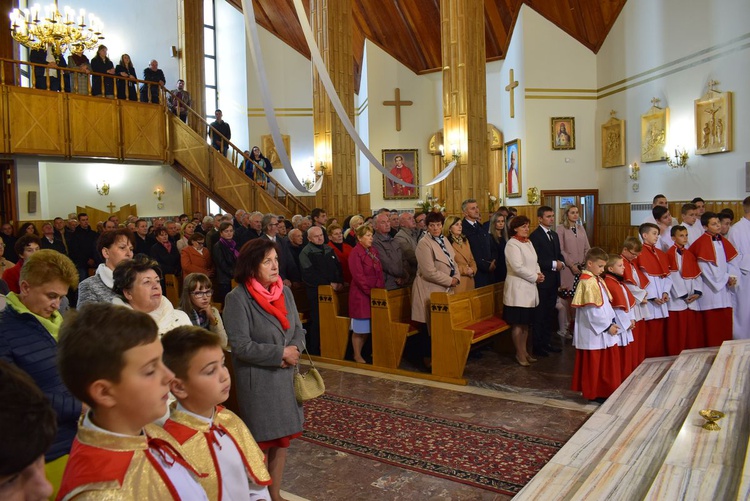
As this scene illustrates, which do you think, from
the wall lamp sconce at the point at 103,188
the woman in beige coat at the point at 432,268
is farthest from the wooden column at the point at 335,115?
the woman in beige coat at the point at 432,268

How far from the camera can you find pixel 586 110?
15891 millimetres

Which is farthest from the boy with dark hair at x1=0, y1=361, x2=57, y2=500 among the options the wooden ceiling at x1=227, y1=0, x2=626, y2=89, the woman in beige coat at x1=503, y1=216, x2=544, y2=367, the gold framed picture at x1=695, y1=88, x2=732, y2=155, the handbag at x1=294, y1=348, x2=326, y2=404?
the wooden ceiling at x1=227, y1=0, x2=626, y2=89

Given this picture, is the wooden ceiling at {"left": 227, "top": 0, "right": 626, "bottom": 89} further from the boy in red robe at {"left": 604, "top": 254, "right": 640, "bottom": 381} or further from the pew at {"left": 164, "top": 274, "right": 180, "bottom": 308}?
the boy in red robe at {"left": 604, "top": 254, "right": 640, "bottom": 381}

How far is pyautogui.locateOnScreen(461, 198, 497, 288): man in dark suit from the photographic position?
7.11 m

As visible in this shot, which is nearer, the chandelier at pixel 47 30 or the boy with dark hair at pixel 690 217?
the boy with dark hair at pixel 690 217

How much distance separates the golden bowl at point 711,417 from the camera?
12.2ft

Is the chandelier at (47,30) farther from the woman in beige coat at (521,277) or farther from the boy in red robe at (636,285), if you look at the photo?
the boy in red robe at (636,285)

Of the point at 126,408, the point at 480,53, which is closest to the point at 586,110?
the point at 480,53

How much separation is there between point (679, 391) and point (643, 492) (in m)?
1.85

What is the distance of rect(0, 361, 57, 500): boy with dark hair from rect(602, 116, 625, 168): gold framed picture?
49.6 ft

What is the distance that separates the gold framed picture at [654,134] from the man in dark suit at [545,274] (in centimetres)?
753

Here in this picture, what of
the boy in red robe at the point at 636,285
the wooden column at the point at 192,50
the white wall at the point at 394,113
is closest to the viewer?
the boy in red robe at the point at 636,285

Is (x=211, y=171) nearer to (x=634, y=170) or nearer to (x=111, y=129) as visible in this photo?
(x=111, y=129)

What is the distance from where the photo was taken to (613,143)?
15.0 metres
